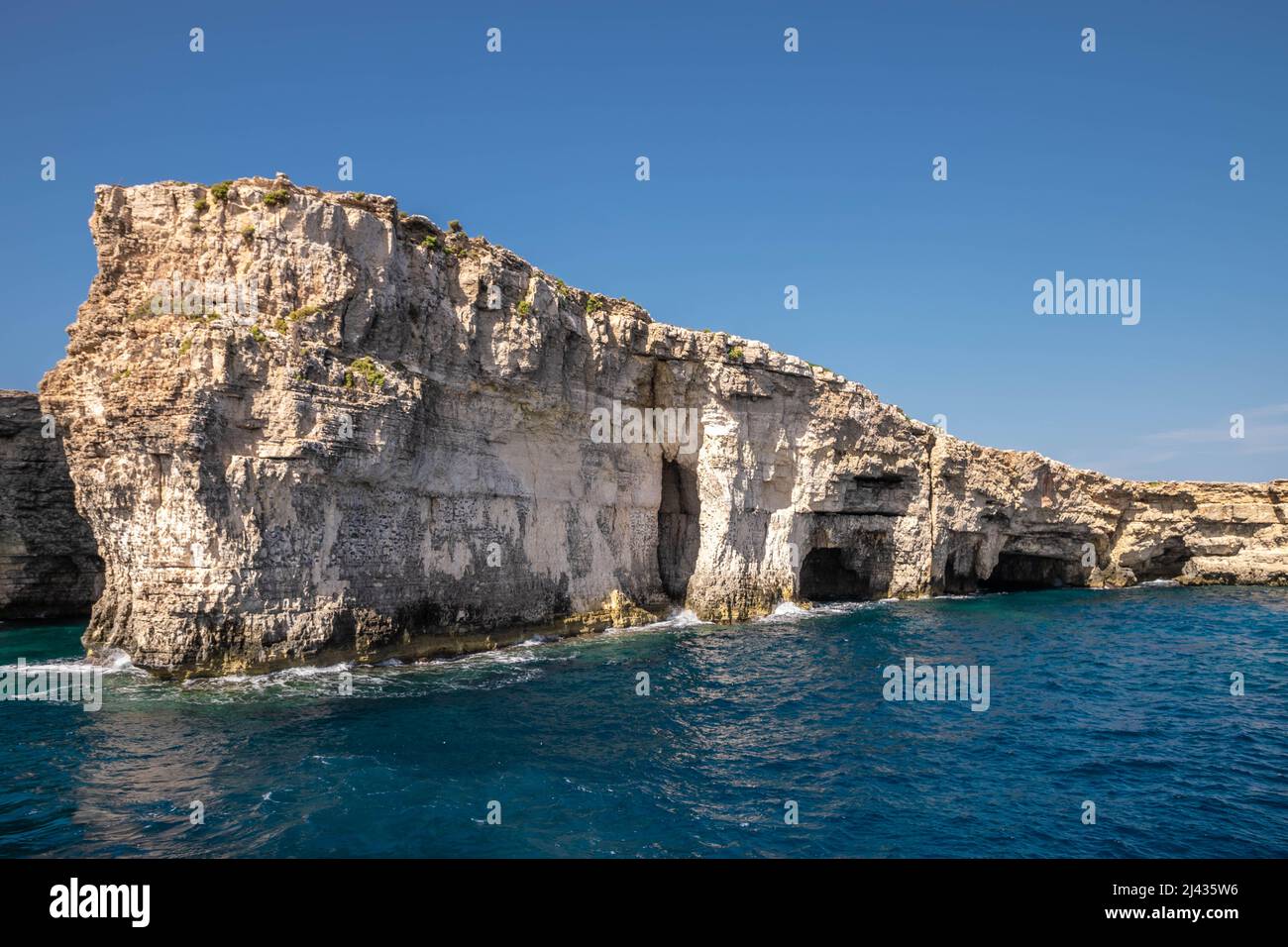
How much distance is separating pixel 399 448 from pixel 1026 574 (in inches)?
2147

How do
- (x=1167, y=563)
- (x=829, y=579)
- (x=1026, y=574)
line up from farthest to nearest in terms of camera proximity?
(x=1167, y=563) → (x=1026, y=574) → (x=829, y=579)

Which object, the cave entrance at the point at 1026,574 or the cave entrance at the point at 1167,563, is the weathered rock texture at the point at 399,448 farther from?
the cave entrance at the point at 1167,563

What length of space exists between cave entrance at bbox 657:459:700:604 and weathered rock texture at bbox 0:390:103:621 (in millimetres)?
32785

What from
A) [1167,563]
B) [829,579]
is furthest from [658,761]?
[1167,563]

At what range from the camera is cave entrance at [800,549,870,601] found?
52812 millimetres

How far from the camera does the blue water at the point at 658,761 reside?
52.5ft

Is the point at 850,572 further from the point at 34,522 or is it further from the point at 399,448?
the point at 34,522

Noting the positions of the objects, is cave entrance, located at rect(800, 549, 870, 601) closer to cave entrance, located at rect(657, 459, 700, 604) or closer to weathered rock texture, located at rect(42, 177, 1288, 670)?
weathered rock texture, located at rect(42, 177, 1288, 670)

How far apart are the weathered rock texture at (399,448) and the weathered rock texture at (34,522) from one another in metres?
16.8

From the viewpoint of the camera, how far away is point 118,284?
28.8m

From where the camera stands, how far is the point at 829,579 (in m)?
53.3

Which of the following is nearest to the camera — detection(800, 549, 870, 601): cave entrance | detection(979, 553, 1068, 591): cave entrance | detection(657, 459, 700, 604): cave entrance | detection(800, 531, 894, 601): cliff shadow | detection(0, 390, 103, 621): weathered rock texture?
detection(0, 390, 103, 621): weathered rock texture

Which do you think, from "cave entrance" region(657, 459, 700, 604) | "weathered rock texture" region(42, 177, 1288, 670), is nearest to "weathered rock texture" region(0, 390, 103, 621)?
"weathered rock texture" region(42, 177, 1288, 670)

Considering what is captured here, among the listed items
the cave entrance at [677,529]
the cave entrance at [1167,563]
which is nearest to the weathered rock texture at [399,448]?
the cave entrance at [677,529]
